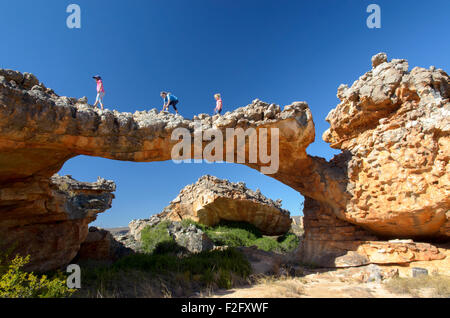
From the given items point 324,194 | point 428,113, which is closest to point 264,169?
point 324,194

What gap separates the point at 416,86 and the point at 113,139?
9.65 meters

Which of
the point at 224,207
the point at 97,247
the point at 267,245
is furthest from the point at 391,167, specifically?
the point at 97,247

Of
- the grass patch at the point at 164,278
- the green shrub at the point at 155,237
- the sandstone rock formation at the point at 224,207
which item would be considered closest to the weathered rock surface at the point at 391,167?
the grass patch at the point at 164,278

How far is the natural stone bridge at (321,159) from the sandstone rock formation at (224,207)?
684 centimetres

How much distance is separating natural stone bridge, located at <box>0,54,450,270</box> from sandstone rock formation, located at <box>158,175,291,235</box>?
684 centimetres

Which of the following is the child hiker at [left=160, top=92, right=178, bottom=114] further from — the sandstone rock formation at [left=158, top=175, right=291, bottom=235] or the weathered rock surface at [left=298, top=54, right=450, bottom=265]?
the sandstone rock formation at [left=158, top=175, right=291, bottom=235]

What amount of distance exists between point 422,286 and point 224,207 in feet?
37.7

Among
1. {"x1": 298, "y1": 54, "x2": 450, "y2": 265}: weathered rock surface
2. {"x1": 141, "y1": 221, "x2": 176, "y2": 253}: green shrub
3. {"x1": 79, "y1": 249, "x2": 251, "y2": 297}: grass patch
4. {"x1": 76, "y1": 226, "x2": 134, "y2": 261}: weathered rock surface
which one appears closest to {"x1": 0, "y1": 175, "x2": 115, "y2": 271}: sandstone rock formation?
{"x1": 76, "y1": 226, "x2": 134, "y2": 261}: weathered rock surface

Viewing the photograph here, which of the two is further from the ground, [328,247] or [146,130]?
[146,130]

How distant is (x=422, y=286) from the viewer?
497 centimetres

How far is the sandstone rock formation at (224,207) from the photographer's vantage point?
1521 cm

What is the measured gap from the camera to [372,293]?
15.4ft

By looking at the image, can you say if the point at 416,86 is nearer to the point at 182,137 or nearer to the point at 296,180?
the point at 296,180

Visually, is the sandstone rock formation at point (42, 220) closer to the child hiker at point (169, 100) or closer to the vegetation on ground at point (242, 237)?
the child hiker at point (169, 100)
